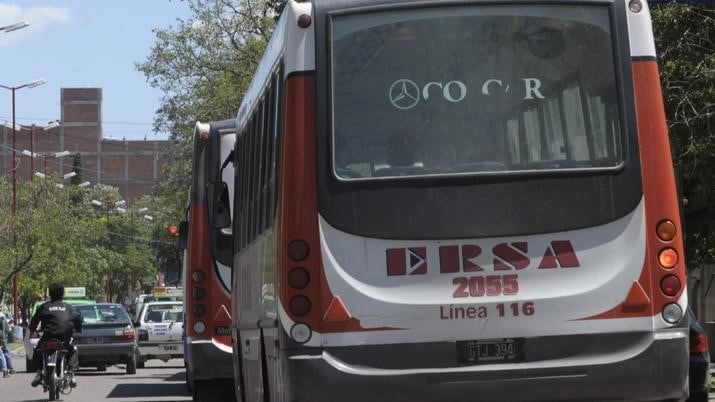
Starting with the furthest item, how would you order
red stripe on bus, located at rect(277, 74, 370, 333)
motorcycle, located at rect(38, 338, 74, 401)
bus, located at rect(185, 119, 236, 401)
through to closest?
motorcycle, located at rect(38, 338, 74, 401) → bus, located at rect(185, 119, 236, 401) → red stripe on bus, located at rect(277, 74, 370, 333)

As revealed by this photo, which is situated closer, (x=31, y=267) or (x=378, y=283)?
(x=378, y=283)

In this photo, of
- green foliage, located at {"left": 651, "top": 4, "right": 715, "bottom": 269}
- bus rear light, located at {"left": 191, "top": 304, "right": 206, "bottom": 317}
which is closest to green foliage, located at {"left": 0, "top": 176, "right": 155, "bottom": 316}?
green foliage, located at {"left": 651, "top": 4, "right": 715, "bottom": 269}

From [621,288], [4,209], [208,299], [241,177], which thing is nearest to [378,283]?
[621,288]

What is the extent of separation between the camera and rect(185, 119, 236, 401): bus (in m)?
17.6

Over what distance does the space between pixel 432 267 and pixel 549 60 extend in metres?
1.42

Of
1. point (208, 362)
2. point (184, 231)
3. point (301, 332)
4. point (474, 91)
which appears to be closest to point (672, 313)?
point (474, 91)

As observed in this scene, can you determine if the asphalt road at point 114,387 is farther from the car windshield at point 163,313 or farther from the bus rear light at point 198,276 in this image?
the bus rear light at point 198,276

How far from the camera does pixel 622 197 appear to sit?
938 cm

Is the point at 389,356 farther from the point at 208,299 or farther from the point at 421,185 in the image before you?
the point at 208,299

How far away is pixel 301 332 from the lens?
9.20 m

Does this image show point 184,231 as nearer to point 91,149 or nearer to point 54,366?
point 54,366

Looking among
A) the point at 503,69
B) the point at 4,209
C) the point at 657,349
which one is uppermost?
the point at 4,209

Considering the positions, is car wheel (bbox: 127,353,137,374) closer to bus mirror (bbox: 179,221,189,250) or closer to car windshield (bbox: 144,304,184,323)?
car windshield (bbox: 144,304,184,323)

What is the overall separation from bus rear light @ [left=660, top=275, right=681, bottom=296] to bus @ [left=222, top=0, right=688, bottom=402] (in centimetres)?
1
